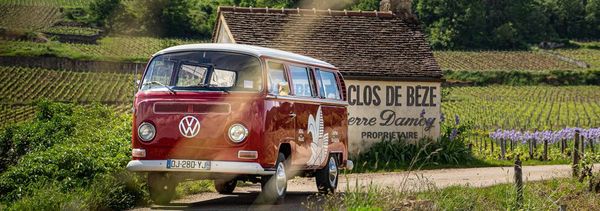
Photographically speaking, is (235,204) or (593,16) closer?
(235,204)

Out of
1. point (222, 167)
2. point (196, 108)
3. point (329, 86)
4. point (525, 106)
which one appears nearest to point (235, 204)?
point (222, 167)

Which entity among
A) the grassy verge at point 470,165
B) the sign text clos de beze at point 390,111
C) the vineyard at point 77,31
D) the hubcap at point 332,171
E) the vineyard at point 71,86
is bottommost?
the vineyard at point 71,86

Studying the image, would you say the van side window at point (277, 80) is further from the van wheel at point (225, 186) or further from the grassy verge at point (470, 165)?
the grassy verge at point (470, 165)

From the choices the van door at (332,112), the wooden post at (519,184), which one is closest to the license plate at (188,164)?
the van door at (332,112)

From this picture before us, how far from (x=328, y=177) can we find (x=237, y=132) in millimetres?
3544

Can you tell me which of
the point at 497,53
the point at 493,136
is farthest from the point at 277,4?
the point at 497,53

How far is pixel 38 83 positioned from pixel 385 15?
40.8 meters

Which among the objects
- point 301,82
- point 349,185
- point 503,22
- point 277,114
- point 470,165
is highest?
point 301,82

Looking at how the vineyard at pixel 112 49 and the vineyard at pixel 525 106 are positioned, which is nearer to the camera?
the vineyard at pixel 525 106

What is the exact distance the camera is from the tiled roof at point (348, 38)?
25.8 meters

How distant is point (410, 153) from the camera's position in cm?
2516

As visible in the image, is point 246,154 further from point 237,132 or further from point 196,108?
point 196,108

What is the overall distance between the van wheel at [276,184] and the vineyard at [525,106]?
1430 inches

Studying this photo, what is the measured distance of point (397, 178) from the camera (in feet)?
65.5
